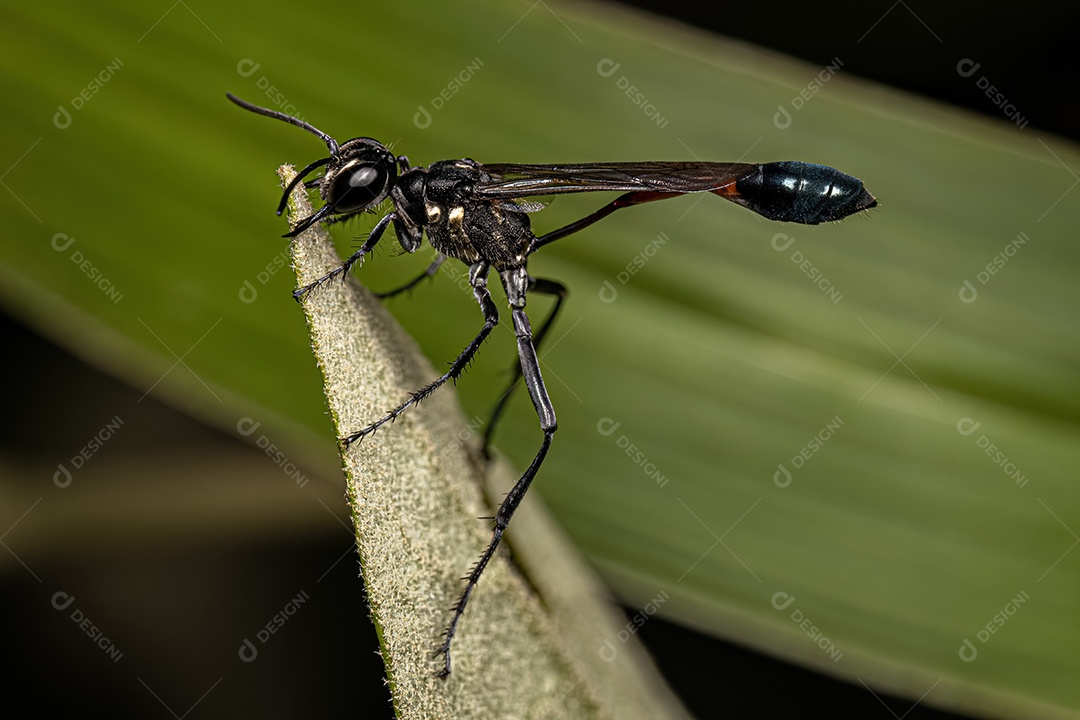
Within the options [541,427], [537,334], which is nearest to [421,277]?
[537,334]

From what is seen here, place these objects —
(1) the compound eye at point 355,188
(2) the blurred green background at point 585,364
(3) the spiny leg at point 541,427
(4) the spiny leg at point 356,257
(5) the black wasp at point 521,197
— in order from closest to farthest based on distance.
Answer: (4) the spiny leg at point 356,257 < (3) the spiny leg at point 541,427 < (1) the compound eye at point 355,188 < (5) the black wasp at point 521,197 < (2) the blurred green background at point 585,364

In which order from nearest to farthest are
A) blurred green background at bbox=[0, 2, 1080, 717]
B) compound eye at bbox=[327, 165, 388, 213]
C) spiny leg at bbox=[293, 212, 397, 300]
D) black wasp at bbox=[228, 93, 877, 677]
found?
spiny leg at bbox=[293, 212, 397, 300] < compound eye at bbox=[327, 165, 388, 213] < black wasp at bbox=[228, 93, 877, 677] < blurred green background at bbox=[0, 2, 1080, 717]

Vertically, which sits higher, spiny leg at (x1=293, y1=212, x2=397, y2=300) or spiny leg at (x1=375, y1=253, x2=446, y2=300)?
spiny leg at (x1=293, y1=212, x2=397, y2=300)

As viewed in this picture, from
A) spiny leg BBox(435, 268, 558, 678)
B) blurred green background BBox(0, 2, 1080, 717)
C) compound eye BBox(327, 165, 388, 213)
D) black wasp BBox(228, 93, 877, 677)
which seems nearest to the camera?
spiny leg BBox(435, 268, 558, 678)

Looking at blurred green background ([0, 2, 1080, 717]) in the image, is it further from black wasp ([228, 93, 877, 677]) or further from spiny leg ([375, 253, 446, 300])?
black wasp ([228, 93, 877, 677])

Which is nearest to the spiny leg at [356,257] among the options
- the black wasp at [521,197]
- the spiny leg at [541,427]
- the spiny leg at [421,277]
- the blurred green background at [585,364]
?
the black wasp at [521,197]

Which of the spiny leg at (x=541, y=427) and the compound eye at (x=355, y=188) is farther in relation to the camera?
the compound eye at (x=355, y=188)

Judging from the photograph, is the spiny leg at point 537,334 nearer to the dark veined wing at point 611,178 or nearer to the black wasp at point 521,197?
the black wasp at point 521,197

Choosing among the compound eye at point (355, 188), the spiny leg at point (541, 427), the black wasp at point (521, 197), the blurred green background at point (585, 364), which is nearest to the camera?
the spiny leg at point (541, 427)

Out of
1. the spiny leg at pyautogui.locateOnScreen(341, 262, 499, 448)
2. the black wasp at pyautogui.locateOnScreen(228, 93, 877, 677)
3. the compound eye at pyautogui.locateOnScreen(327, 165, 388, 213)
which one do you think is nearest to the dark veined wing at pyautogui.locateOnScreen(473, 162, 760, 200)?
the black wasp at pyautogui.locateOnScreen(228, 93, 877, 677)
